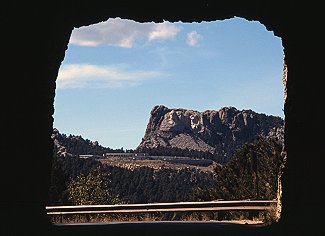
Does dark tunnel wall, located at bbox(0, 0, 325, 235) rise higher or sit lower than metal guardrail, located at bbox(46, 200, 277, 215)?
higher

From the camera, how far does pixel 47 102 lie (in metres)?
12.1

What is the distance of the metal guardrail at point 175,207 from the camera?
58.2ft

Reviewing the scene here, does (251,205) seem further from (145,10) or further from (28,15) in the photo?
(28,15)

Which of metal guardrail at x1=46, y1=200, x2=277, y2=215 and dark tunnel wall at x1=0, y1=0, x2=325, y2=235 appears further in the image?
metal guardrail at x1=46, y1=200, x2=277, y2=215

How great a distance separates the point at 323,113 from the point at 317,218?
2.17 m

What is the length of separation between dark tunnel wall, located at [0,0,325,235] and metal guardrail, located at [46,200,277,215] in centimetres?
596

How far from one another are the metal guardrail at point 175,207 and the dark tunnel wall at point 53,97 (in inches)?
234

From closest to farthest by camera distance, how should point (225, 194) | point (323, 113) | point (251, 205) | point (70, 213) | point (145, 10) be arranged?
point (323, 113), point (145, 10), point (251, 205), point (70, 213), point (225, 194)

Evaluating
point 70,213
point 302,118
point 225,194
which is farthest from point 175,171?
point 302,118

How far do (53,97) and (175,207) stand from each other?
8.17m

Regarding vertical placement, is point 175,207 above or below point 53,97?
below

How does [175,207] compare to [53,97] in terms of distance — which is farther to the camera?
[175,207]

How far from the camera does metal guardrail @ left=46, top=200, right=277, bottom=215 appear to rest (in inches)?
699

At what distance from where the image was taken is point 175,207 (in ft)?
62.4
